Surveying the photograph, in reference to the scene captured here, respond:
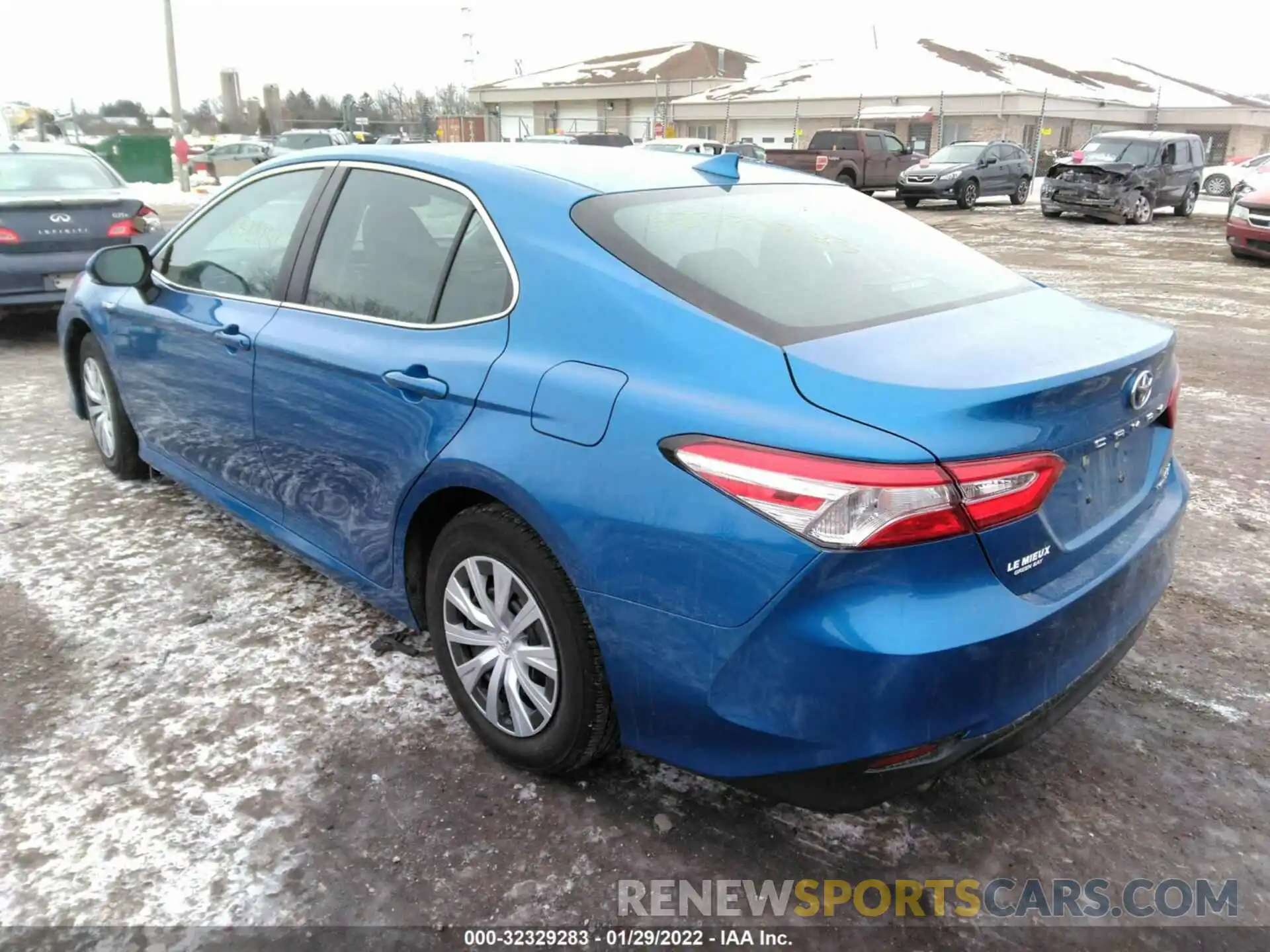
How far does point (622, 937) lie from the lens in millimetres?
2197

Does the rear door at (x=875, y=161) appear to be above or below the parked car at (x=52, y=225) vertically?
above

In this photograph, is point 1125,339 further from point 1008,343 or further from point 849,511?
point 849,511

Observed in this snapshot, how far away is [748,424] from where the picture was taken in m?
2.01

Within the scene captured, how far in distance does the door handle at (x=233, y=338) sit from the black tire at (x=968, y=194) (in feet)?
75.4

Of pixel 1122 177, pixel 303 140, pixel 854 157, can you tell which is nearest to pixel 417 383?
pixel 1122 177

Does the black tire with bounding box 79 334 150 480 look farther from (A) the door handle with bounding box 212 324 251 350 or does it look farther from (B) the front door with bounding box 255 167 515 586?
(B) the front door with bounding box 255 167 515 586

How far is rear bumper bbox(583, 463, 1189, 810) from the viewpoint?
1.93m

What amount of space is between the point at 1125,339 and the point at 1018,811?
1.26 meters

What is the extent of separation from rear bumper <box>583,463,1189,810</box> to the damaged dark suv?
20289 mm

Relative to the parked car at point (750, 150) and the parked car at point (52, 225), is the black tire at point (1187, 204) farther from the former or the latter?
the parked car at point (52, 225)

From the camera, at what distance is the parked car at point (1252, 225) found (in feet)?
43.4

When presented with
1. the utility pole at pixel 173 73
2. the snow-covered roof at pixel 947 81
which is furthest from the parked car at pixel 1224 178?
the utility pole at pixel 173 73

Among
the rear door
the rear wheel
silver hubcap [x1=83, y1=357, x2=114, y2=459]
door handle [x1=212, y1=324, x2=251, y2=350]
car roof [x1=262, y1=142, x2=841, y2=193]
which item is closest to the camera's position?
car roof [x1=262, y1=142, x2=841, y2=193]

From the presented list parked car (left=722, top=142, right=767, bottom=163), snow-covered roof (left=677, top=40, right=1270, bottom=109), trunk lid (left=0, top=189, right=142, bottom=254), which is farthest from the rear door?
trunk lid (left=0, top=189, right=142, bottom=254)
